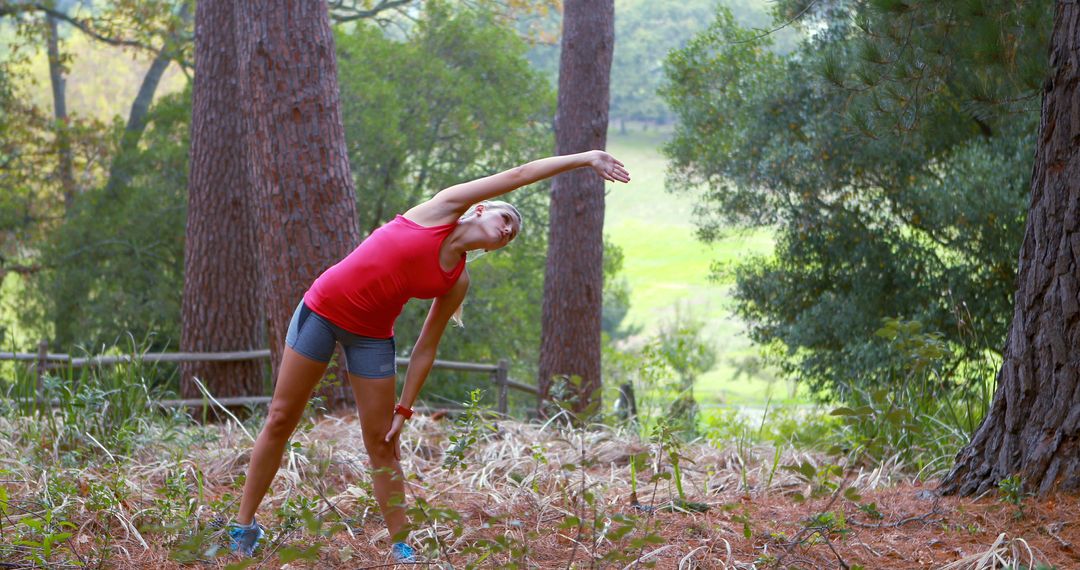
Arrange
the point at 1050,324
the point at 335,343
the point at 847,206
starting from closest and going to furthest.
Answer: the point at 335,343, the point at 1050,324, the point at 847,206

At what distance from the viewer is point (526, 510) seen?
13.4ft

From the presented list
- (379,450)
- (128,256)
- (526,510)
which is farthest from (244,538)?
(128,256)

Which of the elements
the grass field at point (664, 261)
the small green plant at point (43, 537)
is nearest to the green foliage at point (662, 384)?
the small green plant at point (43, 537)

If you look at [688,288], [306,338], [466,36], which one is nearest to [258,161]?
[306,338]

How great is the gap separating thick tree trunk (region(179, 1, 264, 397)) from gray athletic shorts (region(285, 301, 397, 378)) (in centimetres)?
607

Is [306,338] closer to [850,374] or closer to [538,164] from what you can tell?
[538,164]

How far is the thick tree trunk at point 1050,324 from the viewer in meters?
3.71

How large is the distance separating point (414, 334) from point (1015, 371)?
39.4ft

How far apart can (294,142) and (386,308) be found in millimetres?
2854

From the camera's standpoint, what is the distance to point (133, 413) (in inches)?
207

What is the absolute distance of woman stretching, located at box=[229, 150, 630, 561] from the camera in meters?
3.40

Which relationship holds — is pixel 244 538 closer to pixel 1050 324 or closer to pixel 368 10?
pixel 1050 324

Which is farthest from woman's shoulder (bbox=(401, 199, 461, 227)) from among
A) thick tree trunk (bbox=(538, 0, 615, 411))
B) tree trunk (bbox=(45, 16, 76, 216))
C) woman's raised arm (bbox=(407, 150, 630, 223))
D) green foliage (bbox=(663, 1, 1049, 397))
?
tree trunk (bbox=(45, 16, 76, 216))

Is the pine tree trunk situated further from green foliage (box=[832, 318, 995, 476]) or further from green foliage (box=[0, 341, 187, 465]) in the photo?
green foliage (box=[832, 318, 995, 476])
